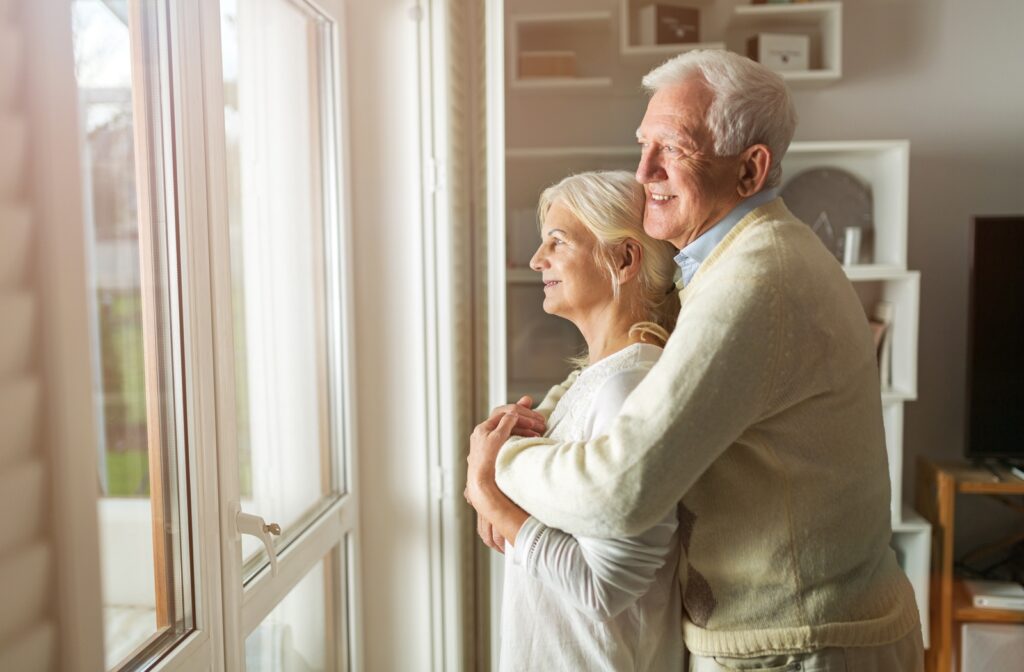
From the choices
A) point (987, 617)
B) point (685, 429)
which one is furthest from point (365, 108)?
point (987, 617)

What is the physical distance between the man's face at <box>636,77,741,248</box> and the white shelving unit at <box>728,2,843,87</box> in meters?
1.59

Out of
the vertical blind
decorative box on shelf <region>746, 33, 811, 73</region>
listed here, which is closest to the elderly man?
the vertical blind

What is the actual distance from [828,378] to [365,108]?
1.30m

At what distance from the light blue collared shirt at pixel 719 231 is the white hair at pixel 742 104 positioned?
0.07ft

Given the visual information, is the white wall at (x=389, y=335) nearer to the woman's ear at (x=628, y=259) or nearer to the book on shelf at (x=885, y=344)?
the woman's ear at (x=628, y=259)

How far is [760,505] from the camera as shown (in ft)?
3.22

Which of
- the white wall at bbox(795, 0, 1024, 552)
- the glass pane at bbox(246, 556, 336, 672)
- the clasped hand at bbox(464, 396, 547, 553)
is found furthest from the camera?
the white wall at bbox(795, 0, 1024, 552)

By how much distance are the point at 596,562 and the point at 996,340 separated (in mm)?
1980

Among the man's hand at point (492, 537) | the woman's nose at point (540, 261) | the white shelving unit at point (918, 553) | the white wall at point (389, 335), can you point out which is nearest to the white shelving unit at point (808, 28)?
the white wall at point (389, 335)

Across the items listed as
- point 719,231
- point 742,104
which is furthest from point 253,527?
point 742,104

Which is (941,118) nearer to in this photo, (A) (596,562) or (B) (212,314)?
(A) (596,562)

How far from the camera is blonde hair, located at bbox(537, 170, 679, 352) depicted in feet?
4.08

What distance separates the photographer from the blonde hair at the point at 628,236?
1.24m

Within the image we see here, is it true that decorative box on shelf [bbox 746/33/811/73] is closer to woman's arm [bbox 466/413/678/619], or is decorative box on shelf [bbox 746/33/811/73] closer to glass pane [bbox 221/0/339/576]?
glass pane [bbox 221/0/339/576]
